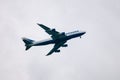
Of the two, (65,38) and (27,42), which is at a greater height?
(27,42)

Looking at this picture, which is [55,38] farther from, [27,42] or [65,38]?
[27,42]

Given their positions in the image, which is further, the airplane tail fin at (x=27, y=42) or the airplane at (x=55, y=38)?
the airplane tail fin at (x=27, y=42)

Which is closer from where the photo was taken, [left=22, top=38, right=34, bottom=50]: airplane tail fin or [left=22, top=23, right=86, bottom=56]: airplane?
[left=22, top=23, right=86, bottom=56]: airplane

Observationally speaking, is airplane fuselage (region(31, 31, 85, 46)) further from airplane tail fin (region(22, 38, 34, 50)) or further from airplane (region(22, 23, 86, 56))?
airplane tail fin (region(22, 38, 34, 50))

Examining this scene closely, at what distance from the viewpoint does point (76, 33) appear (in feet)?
446

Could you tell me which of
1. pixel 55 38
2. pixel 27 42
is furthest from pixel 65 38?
pixel 27 42

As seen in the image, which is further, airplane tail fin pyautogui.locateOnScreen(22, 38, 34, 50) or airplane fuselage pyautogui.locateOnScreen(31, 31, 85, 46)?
airplane tail fin pyautogui.locateOnScreen(22, 38, 34, 50)

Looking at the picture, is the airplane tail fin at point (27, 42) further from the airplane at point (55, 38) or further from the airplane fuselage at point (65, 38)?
the airplane fuselage at point (65, 38)

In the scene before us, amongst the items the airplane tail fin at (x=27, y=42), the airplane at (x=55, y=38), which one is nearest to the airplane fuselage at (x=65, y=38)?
the airplane at (x=55, y=38)

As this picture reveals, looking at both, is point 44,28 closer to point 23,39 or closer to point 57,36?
point 57,36

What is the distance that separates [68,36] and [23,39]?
800 inches

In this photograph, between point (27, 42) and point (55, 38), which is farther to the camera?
point (27, 42)

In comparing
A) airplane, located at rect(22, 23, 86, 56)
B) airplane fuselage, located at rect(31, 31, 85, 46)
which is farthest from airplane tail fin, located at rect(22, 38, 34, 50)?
airplane fuselage, located at rect(31, 31, 85, 46)

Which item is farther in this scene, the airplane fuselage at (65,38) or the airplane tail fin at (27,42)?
the airplane tail fin at (27,42)
